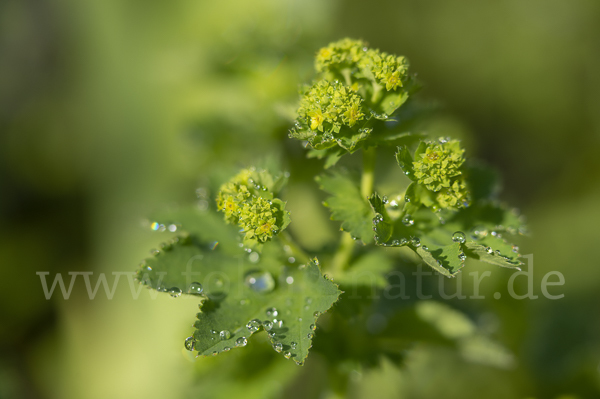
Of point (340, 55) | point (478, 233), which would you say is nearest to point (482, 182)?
point (478, 233)

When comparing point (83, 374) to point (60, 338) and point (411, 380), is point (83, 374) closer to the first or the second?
point (60, 338)

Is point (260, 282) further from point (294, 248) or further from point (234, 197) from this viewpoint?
point (234, 197)

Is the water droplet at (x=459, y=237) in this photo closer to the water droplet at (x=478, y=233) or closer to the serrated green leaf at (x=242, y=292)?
the water droplet at (x=478, y=233)

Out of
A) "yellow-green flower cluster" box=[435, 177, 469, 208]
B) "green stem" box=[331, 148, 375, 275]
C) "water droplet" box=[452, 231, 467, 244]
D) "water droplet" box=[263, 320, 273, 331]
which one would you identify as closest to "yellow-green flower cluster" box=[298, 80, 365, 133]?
"green stem" box=[331, 148, 375, 275]

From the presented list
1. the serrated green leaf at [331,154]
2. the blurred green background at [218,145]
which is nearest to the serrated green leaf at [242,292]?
the serrated green leaf at [331,154]

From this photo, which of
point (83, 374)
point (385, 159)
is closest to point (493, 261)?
point (385, 159)
